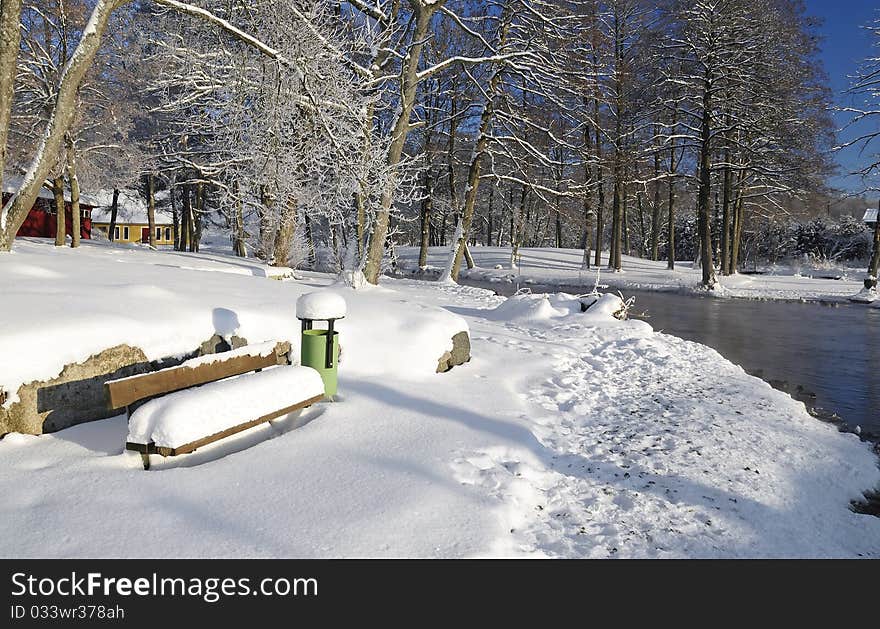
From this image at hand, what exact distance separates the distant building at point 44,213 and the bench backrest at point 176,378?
30.4 meters

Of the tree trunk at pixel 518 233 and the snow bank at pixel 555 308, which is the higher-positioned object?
the tree trunk at pixel 518 233

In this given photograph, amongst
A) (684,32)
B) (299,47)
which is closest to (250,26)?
(299,47)

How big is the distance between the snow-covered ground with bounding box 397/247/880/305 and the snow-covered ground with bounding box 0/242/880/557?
1818cm

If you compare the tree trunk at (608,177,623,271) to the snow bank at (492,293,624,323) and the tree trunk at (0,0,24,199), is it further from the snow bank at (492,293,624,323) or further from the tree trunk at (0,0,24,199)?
the tree trunk at (0,0,24,199)

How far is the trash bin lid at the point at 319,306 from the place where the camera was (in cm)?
525

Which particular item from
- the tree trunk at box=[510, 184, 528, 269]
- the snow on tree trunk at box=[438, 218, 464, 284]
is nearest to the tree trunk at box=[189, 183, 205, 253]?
the snow on tree trunk at box=[438, 218, 464, 284]

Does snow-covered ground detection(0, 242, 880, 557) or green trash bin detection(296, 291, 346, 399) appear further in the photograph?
green trash bin detection(296, 291, 346, 399)

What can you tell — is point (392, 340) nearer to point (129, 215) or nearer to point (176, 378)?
point (176, 378)

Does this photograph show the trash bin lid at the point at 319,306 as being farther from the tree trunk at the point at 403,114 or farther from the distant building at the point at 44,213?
the distant building at the point at 44,213

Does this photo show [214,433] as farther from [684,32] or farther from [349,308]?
[684,32]

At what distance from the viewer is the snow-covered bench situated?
365 cm

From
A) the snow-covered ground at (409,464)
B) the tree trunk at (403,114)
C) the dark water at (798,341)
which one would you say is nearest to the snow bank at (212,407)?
the snow-covered ground at (409,464)

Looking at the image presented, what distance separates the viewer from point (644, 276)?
90.3 feet
